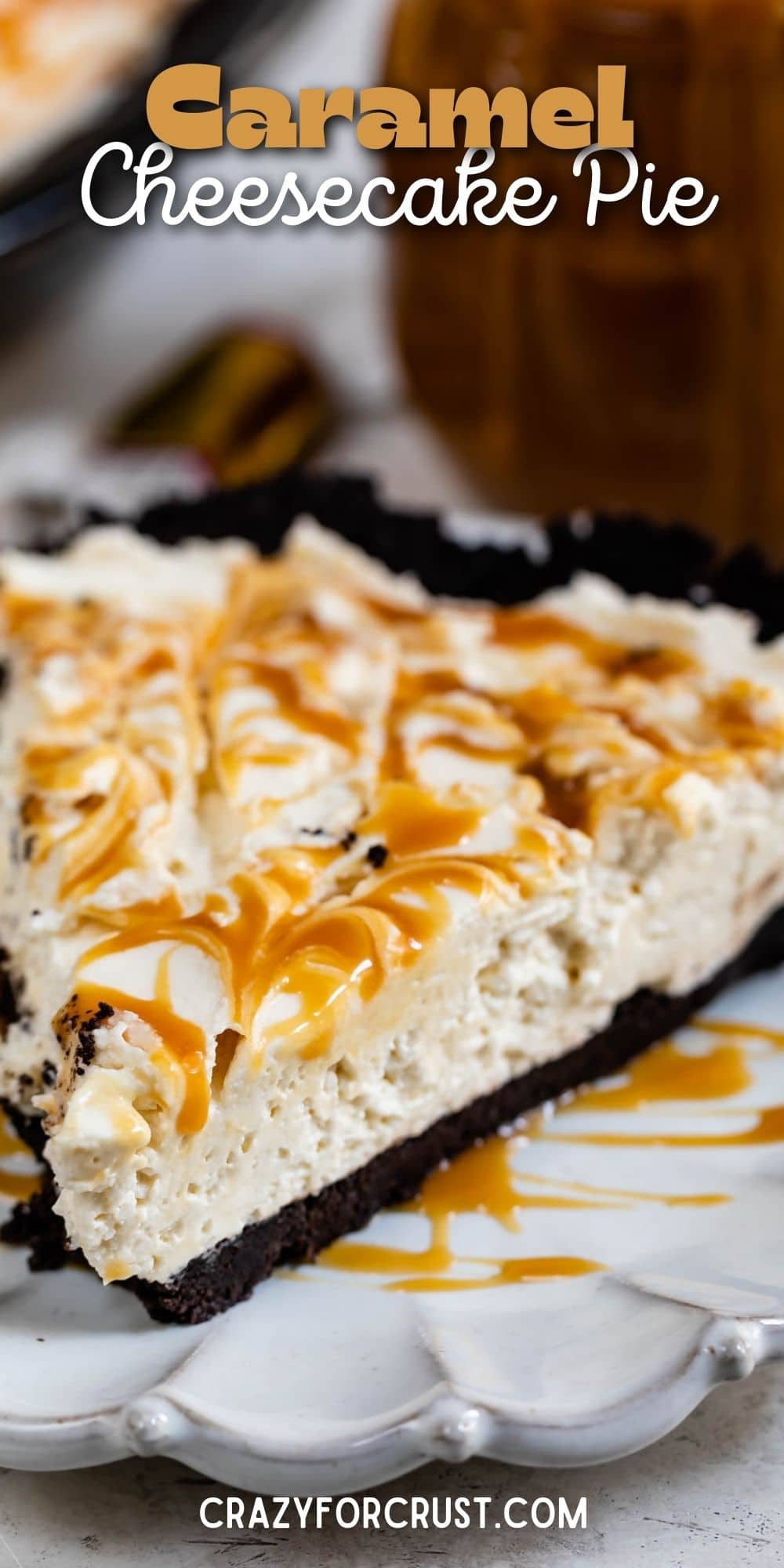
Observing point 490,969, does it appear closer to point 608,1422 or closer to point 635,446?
point 608,1422

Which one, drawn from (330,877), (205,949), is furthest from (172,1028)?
(330,877)

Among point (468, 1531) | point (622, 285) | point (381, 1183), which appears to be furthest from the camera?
point (622, 285)

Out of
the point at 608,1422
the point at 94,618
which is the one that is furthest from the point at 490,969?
the point at 94,618

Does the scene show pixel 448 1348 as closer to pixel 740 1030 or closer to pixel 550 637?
pixel 740 1030

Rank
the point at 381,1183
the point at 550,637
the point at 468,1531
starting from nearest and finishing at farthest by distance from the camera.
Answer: the point at 468,1531
the point at 381,1183
the point at 550,637

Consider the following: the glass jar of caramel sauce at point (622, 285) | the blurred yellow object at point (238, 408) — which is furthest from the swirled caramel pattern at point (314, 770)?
the blurred yellow object at point (238, 408)

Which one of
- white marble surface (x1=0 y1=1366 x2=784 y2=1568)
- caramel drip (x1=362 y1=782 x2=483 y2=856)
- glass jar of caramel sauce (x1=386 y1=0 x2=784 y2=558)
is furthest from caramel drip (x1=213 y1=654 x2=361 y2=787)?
glass jar of caramel sauce (x1=386 y1=0 x2=784 y2=558)

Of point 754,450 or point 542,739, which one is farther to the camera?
point 754,450
